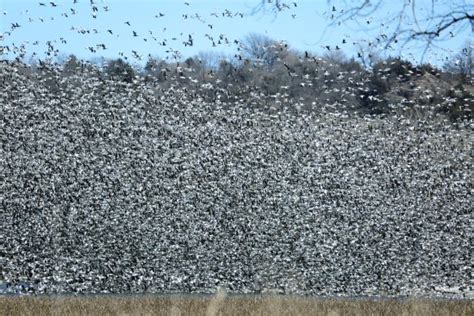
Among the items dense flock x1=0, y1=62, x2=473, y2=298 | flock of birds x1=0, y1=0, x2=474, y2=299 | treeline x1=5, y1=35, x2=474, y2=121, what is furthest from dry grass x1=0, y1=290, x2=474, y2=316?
treeline x1=5, y1=35, x2=474, y2=121

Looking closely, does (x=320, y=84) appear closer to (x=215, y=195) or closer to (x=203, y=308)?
(x=215, y=195)

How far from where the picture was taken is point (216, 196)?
3644 cm

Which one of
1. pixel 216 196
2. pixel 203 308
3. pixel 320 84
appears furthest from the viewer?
pixel 320 84

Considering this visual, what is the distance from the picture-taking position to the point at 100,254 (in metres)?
29.9

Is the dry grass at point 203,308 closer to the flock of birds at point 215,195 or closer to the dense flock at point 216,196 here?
the flock of birds at point 215,195

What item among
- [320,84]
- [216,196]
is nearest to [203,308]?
[216,196]

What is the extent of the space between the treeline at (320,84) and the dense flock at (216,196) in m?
1.52

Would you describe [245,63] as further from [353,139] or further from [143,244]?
[143,244]

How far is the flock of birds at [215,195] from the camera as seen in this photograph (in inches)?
1138

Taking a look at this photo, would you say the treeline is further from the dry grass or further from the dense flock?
the dry grass

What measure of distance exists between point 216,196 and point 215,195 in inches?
3.5

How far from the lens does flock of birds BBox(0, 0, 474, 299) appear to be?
28.9 m

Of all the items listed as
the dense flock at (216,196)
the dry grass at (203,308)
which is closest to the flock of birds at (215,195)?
the dense flock at (216,196)

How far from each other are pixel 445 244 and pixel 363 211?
4970 mm
